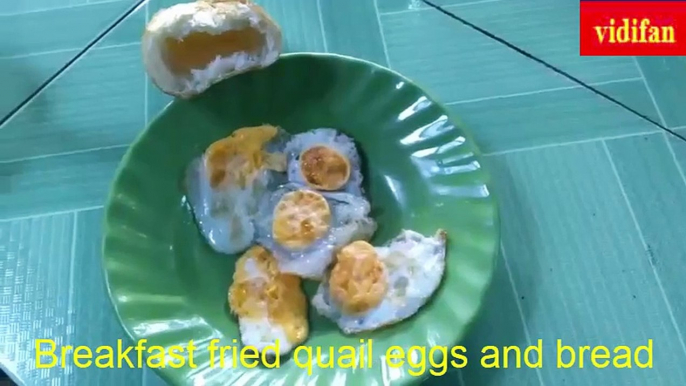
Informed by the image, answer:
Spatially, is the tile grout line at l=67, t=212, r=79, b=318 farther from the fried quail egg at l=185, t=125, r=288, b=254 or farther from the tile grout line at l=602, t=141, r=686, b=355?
the tile grout line at l=602, t=141, r=686, b=355

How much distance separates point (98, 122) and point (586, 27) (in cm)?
55

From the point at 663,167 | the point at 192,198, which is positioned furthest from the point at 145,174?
the point at 663,167

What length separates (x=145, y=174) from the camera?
2.09ft

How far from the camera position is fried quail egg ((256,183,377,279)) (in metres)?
0.62

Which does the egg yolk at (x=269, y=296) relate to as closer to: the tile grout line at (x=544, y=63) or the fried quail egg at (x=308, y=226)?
the fried quail egg at (x=308, y=226)

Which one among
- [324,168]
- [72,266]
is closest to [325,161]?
[324,168]

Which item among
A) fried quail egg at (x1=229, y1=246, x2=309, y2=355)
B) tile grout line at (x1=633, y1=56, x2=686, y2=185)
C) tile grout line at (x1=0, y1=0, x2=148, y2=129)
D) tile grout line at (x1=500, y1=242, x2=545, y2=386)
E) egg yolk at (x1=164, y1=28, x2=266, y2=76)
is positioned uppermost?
egg yolk at (x1=164, y1=28, x2=266, y2=76)

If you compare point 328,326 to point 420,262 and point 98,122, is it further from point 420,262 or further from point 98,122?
point 98,122

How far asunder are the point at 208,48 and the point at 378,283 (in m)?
0.25

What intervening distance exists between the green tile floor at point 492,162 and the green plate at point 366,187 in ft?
0.25

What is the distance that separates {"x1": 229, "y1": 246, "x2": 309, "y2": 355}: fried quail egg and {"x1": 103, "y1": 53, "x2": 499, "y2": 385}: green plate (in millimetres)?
15
